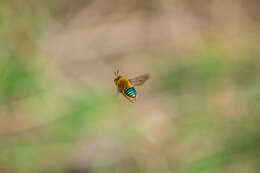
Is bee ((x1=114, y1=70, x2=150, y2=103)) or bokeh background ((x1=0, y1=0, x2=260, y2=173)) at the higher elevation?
bokeh background ((x1=0, y1=0, x2=260, y2=173))

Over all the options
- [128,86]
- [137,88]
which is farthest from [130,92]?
[137,88]

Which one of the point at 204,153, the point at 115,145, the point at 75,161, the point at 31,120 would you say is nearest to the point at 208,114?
the point at 204,153

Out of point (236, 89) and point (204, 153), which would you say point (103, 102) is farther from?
point (236, 89)

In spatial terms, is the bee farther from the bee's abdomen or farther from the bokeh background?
the bokeh background

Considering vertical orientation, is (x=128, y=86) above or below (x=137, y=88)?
below

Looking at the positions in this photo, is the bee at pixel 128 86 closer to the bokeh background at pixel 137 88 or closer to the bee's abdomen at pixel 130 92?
the bee's abdomen at pixel 130 92

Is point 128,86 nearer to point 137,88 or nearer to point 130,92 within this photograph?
point 130,92

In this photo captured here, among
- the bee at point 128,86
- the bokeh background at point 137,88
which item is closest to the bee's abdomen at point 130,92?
the bee at point 128,86

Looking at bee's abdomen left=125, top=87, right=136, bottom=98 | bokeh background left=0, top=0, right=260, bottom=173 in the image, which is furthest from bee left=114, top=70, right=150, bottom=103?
bokeh background left=0, top=0, right=260, bottom=173

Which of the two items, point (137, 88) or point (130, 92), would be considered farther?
point (137, 88)
